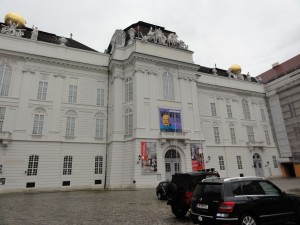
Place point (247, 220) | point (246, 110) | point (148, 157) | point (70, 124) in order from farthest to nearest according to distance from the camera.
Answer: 1. point (246, 110)
2. point (70, 124)
3. point (148, 157)
4. point (247, 220)

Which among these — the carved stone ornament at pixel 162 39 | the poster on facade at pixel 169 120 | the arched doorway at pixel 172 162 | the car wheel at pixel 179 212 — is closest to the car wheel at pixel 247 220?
the car wheel at pixel 179 212

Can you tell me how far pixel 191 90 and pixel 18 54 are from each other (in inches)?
905

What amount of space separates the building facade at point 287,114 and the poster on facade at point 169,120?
22.3 metres

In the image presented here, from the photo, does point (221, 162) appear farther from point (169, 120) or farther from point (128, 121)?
point (128, 121)

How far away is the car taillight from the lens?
243 inches

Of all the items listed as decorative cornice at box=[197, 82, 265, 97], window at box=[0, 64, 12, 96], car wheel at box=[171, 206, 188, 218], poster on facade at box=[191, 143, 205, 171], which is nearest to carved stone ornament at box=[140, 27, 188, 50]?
decorative cornice at box=[197, 82, 265, 97]

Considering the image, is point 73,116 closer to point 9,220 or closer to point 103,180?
point 103,180

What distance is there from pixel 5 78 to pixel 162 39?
834 inches

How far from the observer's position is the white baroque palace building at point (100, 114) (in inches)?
952

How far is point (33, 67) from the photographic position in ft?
88.3

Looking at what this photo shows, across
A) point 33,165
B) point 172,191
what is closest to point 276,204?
point 172,191

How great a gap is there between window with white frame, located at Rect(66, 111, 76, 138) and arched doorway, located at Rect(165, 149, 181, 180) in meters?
12.1

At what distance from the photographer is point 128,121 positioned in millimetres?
27453

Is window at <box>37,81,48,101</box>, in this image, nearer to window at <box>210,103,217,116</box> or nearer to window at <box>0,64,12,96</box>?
window at <box>0,64,12,96</box>
